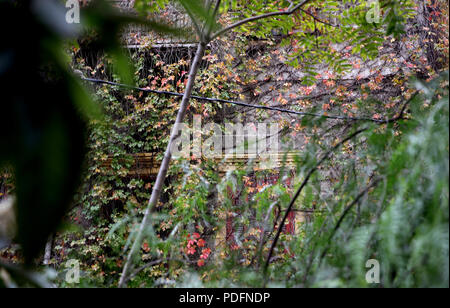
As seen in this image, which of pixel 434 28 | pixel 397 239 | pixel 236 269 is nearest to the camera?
pixel 397 239

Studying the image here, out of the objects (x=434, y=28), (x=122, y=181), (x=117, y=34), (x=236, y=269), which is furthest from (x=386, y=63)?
(x=117, y=34)

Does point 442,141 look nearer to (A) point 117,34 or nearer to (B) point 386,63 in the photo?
(A) point 117,34

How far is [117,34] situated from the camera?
1.31ft

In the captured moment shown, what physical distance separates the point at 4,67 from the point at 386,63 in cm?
571

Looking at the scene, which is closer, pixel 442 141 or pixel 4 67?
pixel 4 67

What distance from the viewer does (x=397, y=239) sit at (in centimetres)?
67
